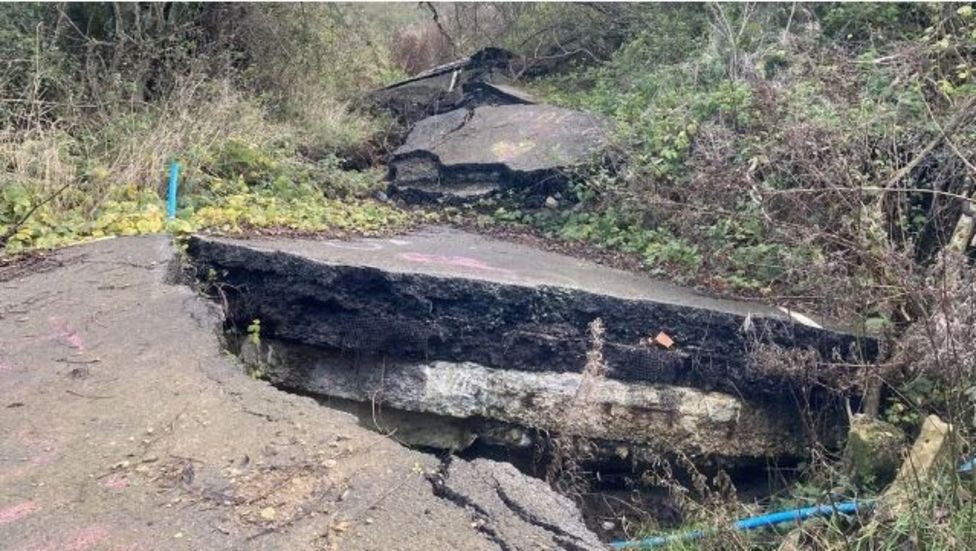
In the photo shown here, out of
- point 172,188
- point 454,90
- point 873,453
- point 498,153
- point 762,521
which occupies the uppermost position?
point 454,90

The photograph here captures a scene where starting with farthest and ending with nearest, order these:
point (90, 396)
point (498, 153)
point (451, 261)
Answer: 1. point (498, 153)
2. point (451, 261)
3. point (90, 396)

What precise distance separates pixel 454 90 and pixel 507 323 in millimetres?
6814

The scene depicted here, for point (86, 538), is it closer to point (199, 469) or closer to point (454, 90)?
point (199, 469)

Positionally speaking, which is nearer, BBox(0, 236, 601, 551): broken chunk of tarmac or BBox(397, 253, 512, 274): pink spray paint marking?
BBox(0, 236, 601, 551): broken chunk of tarmac

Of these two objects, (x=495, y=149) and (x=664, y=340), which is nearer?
(x=664, y=340)

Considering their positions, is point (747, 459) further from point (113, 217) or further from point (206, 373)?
point (113, 217)

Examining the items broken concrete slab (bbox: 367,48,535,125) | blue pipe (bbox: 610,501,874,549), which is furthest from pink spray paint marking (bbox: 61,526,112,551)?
broken concrete slab (bbox: 367,48,535,125)

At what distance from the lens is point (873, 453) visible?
11.9 ft

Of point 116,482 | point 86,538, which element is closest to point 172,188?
point 116,482

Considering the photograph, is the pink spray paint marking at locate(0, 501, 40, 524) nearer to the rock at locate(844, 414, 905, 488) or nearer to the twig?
the twig

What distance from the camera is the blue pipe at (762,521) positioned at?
11.0 feet

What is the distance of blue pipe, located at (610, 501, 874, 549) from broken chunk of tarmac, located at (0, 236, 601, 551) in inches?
40.4

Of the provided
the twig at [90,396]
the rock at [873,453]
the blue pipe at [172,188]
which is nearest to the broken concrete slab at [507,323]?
the rock at [873,453]

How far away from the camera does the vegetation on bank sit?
377 centimetres
